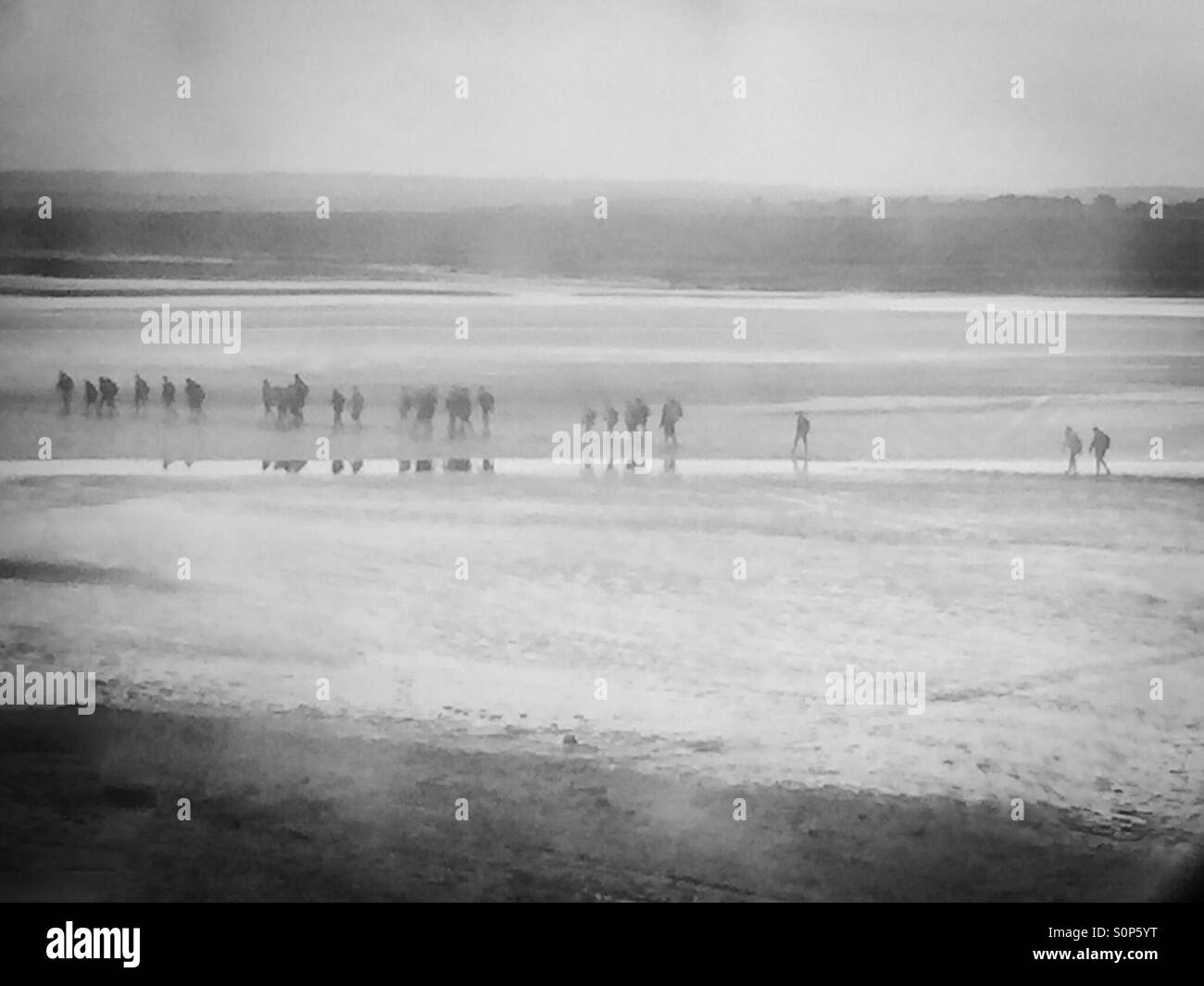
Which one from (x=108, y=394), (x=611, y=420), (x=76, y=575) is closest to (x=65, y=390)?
(x=108, y=394)

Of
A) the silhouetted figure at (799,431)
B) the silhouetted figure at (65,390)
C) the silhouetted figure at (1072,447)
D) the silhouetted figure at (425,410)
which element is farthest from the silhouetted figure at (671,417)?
the silhouetted figure at (65,390)

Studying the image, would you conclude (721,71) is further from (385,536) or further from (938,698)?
(938,698)

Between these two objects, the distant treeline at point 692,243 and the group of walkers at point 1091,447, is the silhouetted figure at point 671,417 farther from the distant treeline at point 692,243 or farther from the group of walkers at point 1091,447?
the group of walkers at point 1091,447

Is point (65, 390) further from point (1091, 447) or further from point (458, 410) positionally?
point (1091, 447)
